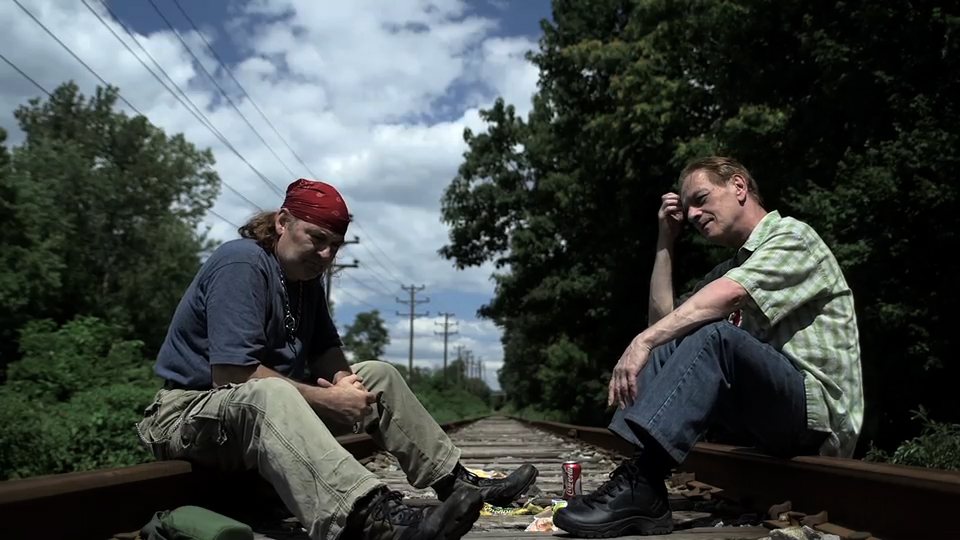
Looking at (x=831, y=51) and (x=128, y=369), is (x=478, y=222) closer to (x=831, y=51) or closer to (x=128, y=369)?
(x=128, y=369)

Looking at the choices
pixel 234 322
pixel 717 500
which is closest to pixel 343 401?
pixel 234 322

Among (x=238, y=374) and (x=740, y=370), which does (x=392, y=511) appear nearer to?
(x=238, y=374)

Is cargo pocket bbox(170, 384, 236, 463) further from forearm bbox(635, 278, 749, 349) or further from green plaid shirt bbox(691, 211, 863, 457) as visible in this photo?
green plaid shirt bbox(691, 211, 863, 457)

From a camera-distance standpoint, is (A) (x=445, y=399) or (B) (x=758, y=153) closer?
(B) (x=758, y=153)

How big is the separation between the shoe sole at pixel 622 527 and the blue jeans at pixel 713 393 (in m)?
0.24

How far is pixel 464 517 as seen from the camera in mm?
2518

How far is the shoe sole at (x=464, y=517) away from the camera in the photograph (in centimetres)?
249

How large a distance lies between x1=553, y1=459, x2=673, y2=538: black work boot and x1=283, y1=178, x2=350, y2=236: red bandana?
122 cm

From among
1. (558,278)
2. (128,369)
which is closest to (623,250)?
(558,278)

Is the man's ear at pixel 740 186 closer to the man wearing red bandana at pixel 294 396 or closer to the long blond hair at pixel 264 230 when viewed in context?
the man wearing red bandana at pixel 294 396

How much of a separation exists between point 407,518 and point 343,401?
0.57m

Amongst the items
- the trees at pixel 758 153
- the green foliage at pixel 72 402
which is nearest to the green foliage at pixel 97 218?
the green foliage at pixel 72 402

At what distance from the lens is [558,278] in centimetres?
2733

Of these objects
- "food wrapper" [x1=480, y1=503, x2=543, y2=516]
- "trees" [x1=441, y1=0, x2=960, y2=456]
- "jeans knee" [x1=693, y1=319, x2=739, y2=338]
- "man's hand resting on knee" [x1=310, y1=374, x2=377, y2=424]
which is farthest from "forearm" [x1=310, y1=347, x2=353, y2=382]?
"trees" [x1=441, y1=0, x2=960, y2=456]
